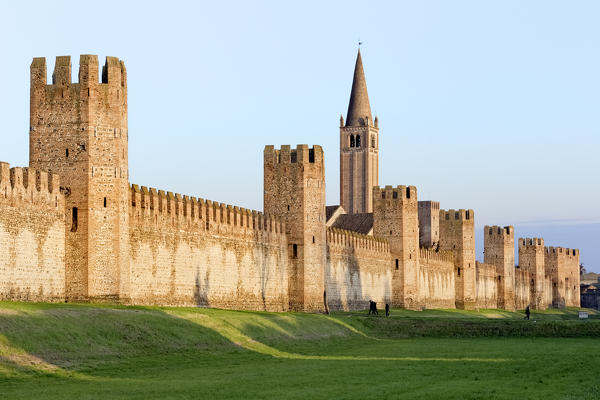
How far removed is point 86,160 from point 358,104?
11131 centimetres

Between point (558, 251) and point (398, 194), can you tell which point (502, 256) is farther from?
point (398, 194)

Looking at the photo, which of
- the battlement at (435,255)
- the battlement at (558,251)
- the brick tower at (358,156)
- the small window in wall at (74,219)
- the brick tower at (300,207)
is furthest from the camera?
the brick tower at (358,156)

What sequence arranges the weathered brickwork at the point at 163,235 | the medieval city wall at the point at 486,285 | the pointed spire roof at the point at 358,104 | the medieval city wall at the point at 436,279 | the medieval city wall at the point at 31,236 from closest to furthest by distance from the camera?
the medieval city wall at the point at 31,236, the weathered brickwork at the point at 163,235, the medieval city wall at the point at 436,279, the medieval city wall at the point at 486,285, the pointed spire roof at the point at 358,104

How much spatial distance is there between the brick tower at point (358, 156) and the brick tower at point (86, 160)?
109092 mm

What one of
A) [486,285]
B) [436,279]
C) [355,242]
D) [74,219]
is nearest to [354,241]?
[355,242]

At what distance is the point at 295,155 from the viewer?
5878 cm

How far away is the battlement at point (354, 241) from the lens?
65.1 m

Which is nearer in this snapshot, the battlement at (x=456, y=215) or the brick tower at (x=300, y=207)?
the brick tower at (x=300, y=207)

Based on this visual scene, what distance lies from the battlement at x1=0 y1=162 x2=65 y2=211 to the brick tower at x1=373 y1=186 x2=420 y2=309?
3858 cm

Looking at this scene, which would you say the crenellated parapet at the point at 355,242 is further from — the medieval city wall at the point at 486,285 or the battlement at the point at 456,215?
the medieval city wall at the point at 486,285

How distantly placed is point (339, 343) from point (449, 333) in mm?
8320

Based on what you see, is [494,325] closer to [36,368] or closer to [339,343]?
[339,343]

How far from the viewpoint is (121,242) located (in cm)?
4131

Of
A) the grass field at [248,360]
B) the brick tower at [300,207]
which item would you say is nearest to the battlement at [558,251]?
the brick tower at [300,207]
